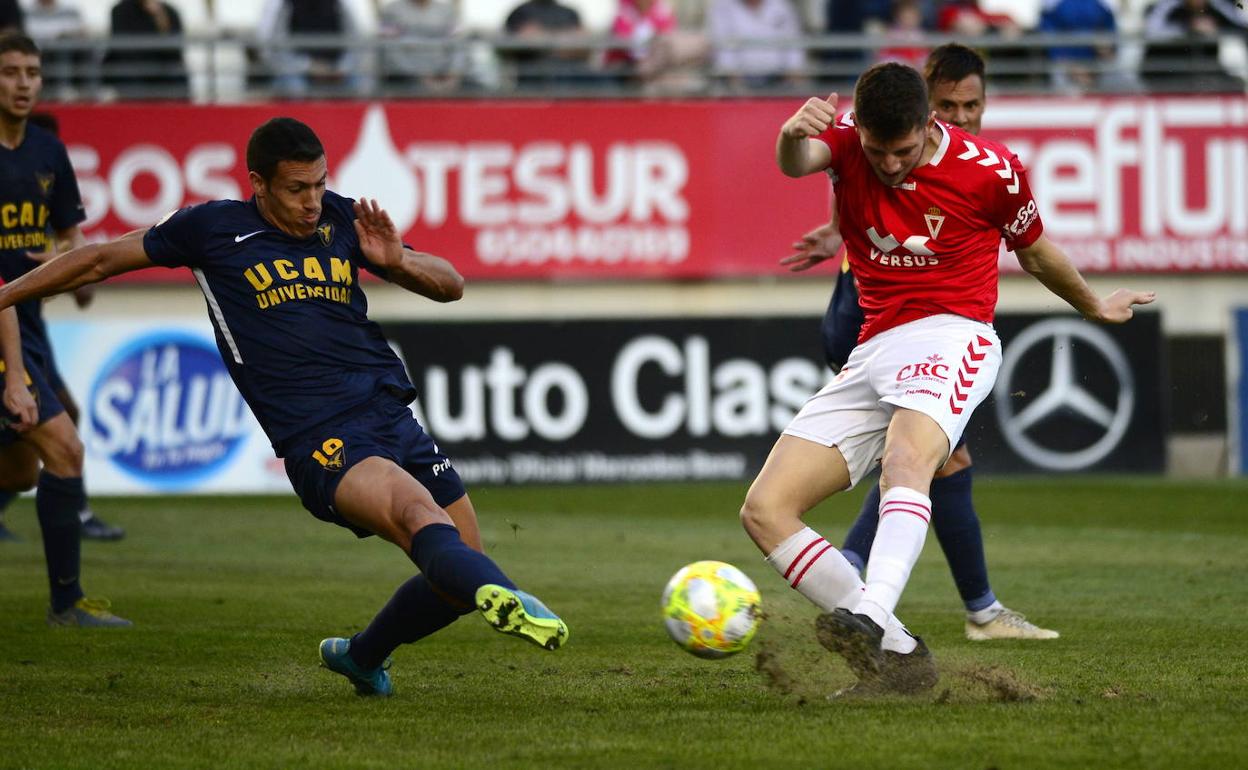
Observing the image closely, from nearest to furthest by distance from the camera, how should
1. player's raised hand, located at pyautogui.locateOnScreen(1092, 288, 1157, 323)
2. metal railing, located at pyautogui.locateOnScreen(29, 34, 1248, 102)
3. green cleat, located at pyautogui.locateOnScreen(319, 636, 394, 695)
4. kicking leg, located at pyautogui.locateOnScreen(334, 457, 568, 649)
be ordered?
kicking leg, located at pyautogui.locateOnScreen(334, 457, 568, 649) < green cleat, located at pyautogui.locateOnScreen(319, 636, 394, 695) < player's raised hand, located at pyautogui.locateOnScreen(1092, 288, 1157, 323) < metal railing, located at pyautogui.locateOnScreen(29, 34, 1248, 102)

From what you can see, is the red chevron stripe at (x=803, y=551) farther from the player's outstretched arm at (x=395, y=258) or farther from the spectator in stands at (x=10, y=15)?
the spectator in stands at (x=10, y=15)

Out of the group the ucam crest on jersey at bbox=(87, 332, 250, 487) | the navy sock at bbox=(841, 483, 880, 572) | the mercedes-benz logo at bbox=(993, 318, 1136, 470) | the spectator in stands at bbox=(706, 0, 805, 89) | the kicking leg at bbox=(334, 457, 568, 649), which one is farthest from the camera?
the spectator in stands at bbox=(706, 0, 805, 89)

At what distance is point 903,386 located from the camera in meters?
6.37

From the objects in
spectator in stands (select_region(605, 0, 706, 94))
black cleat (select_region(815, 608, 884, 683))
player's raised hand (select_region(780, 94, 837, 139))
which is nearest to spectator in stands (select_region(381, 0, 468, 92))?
spectator in stands (select_region(605, 0, 706, 94))

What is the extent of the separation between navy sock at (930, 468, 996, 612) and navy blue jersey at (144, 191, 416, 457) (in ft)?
8.21

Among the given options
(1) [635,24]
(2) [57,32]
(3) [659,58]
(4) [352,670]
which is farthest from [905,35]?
(4) [352,670]

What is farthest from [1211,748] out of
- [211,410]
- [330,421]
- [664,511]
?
[211,410]

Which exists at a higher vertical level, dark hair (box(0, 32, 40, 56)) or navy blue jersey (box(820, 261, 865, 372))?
dark hair (box(0, 32, 40, 56))

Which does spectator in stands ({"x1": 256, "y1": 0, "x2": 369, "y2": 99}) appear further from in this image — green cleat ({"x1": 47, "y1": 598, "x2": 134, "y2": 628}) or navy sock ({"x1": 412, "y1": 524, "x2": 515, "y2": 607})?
navy sock ({"x1": 412, "y1": 524, "x2": 515, "y2": 607})

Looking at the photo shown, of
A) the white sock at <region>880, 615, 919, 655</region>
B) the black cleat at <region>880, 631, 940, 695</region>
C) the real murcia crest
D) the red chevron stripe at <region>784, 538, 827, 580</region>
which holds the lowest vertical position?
the black cleat at <region>880, 631, 940, 695</region>

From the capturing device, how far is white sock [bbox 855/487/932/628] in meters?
5.90

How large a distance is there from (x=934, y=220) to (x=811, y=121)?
2.00 feet

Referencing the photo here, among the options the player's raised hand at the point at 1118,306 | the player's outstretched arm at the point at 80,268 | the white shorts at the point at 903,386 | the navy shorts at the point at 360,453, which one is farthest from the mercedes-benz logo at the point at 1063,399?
the player's outstretched arm at the point at 80,268

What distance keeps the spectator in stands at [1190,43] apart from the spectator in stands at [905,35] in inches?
84.1
